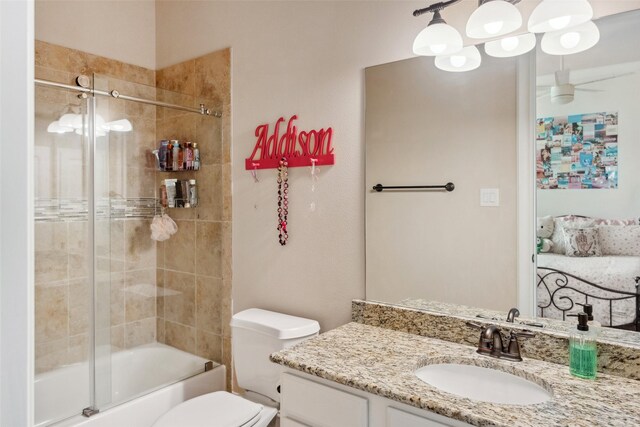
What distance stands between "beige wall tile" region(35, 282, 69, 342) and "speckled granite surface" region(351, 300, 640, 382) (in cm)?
156

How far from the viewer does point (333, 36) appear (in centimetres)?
186

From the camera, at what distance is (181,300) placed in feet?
8.03

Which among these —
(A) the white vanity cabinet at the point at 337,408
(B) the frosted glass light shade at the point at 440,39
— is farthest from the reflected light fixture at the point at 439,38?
(A) the white vanity cabinet at the point at 337,408

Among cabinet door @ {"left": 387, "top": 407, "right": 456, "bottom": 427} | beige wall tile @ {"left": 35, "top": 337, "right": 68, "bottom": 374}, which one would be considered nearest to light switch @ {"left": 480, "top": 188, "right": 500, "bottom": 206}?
cabinet door @ {"left": 387, "top": 407, "right": 456, "bottom": 427}

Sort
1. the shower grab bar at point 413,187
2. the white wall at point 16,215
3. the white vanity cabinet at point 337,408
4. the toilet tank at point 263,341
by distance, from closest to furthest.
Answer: the white wall at point 16,215
the white vanity cabinet at point 337,408
the shower grab bar at point 413,187
the toilet tank at point 263,341

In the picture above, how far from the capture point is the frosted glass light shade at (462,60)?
4.86 feet

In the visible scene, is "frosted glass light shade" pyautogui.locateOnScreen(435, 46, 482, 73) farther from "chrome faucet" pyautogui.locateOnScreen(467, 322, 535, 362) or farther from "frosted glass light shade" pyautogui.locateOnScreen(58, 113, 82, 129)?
"frosted glass light shade" pyautogui.locateOnScreen(58, 113, 82, 129)

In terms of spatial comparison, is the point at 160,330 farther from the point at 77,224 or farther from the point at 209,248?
the point at 77,224

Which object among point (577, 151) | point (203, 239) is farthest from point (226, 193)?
point (577, 151)

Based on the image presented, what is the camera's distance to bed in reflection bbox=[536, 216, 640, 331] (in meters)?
1.22

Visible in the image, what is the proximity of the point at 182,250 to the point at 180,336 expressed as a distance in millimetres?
524

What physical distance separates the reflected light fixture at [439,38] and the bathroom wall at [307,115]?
5.1 inches

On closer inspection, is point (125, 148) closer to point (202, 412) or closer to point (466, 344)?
point (202, 412)

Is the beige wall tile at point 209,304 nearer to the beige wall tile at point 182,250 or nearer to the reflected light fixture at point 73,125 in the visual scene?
the beige wall tile at point 182,250
